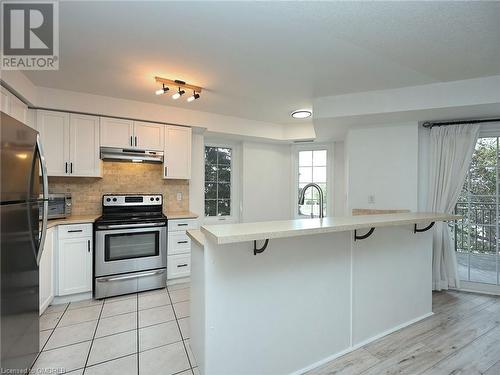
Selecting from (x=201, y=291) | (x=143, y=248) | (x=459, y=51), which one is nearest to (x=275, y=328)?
(x=201, y=291)

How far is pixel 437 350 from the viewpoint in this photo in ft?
6.31

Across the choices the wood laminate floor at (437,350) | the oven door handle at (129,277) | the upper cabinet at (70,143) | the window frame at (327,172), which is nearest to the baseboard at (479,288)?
the wood laminate floor at (437,350)

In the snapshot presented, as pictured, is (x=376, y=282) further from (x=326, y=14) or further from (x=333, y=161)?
(x=333, y=161)

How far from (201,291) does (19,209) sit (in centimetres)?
125

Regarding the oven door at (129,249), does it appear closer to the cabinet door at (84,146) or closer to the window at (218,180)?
the cabinet door at (84,146)

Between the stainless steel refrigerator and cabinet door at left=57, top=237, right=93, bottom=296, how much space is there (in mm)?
1003

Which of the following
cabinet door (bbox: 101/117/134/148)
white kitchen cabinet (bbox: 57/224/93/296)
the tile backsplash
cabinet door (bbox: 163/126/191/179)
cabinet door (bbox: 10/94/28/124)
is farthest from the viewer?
cabinet door (bbox: 163/126/191/179)

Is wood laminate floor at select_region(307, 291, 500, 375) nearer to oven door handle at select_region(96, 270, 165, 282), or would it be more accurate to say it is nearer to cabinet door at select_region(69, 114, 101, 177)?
oven door handle at select_region(96, 270, 165, 282)

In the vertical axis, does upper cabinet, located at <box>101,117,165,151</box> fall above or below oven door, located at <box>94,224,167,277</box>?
above

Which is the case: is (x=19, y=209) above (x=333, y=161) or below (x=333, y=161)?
below

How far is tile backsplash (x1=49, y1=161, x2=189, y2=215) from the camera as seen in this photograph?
126 inches

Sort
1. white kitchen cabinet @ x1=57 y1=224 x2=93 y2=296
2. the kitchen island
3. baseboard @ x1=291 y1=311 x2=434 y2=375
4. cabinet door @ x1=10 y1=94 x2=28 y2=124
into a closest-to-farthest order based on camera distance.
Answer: the kitchen island, baseboard @ x1=291 y1=311 x2=434 y2=375, cabinet door @ x1=10 y1=94 x2=28 y2=124, white kitchen cabinet @ x1=57 y1=224 x2=93 y2=296

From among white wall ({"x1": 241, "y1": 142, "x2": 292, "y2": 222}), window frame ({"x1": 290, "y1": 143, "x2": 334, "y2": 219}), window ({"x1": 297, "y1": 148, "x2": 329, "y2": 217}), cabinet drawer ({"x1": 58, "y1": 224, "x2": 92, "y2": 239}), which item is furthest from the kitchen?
window ({"x1": 297, "y1": 148, "x2": 329, "y2": 217})

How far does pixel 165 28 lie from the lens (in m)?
1.70
